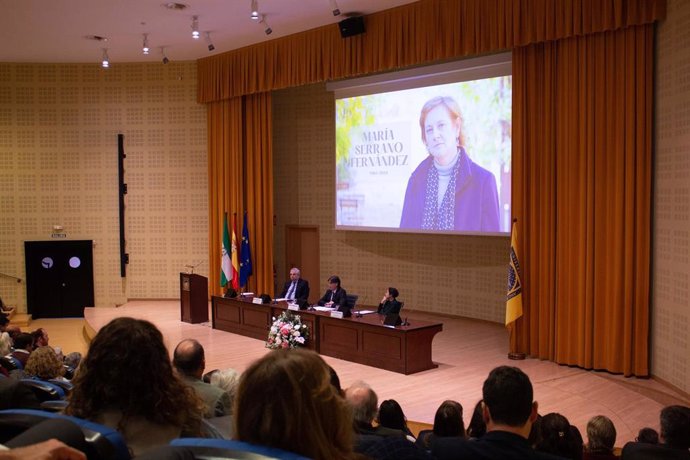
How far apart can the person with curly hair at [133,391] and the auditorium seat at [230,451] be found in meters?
0.77

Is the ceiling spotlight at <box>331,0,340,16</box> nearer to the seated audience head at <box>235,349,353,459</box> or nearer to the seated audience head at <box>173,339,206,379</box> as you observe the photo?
the seated audience head at <box>173,339,206,379</box>

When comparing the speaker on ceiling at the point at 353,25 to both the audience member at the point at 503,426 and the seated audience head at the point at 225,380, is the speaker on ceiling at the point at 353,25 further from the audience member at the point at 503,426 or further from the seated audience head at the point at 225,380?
the audience member at the point at 503,426

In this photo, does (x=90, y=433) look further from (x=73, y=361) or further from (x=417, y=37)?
(x=417, y=37)

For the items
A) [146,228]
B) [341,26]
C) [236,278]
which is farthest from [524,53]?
[146,228]

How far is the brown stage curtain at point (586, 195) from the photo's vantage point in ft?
23.6

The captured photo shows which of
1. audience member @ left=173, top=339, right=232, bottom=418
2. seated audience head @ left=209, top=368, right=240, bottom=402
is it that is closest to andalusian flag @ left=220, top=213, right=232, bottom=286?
seated audience head @ left=209, top=368, right=240, bottom=402

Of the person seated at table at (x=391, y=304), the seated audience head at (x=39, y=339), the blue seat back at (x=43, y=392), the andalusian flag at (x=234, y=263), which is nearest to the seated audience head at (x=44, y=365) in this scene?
the blue seat back at (x=43, y=392)

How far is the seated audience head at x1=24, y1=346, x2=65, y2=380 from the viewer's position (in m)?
4.32

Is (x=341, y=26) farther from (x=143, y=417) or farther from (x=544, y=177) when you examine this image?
(x=143, y=417)

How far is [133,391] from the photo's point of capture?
2.06 m

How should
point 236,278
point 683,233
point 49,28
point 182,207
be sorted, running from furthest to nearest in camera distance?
point 182,207, point 236,278, point 49,28, point 683,233

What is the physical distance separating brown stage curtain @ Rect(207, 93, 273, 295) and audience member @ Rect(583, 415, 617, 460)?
9.44 metres

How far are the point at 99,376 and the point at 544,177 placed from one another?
695 cm

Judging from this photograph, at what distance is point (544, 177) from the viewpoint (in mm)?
8094
